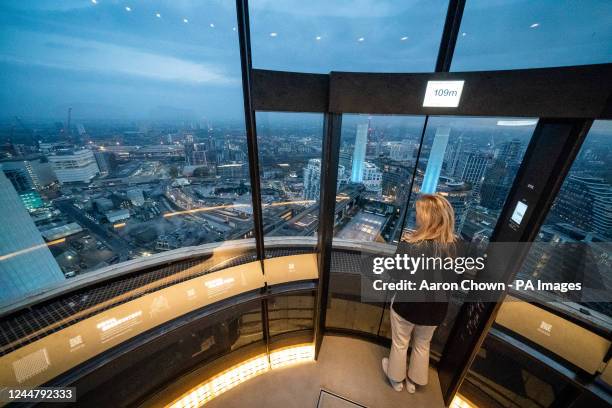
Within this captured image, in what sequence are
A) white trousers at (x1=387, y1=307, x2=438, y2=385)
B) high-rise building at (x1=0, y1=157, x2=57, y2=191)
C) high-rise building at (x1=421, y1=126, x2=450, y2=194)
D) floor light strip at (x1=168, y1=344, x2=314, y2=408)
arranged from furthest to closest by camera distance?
1. floor light strip at (x1=168, y1=344, x2=314, y2=408)
2. white trousers at (x1=387, y1=307, x2=438, y2=385)
3. high-rise building at (x1=421, y1=126, x2=450, y2=194)
4. high-rise building at (x1=0, y1=157, x2=57, y2=191)

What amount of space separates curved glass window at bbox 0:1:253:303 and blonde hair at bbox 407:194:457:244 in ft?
5.26

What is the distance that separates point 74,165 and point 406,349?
143 inches

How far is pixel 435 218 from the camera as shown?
1.69 meters

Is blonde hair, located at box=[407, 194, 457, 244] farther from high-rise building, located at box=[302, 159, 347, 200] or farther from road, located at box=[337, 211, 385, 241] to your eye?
road, located at box=[337, 211, 385, 241]

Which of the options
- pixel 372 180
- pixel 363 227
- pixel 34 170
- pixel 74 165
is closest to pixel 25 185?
pixel 34 170

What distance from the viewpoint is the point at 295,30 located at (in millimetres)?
1742

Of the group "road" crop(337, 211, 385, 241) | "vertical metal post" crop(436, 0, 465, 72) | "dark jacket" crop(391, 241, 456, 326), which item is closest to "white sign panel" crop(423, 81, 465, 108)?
"vertical metal post" crop(436, 0, 465, 72)

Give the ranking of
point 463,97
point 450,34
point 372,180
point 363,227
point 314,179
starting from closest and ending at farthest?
point 463,97 < point 450,34 < point 314,179 < point 372,180 < point 363,227

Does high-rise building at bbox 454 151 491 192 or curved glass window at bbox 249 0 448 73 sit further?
high-rise building at bbox 454 151 491 192

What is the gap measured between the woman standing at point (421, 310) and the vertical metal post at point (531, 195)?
0.32 metres

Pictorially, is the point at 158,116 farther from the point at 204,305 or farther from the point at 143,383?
the point at 143,383

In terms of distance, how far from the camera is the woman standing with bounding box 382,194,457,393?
1693mm

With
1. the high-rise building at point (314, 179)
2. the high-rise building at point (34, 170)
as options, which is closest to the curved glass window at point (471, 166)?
the high-rise building at point (314, 179)

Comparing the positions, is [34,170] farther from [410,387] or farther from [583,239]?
[583,239]
